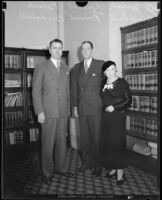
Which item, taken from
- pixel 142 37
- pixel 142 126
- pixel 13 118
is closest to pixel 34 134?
pixel 13 118

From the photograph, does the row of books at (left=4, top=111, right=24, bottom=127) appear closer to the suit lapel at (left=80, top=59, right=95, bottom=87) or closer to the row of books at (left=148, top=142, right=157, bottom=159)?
the suit lapel at (left=80, top=59, right=95, bottom=87)

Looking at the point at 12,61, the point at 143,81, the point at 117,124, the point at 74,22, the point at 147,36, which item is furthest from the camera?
the point at 74,22

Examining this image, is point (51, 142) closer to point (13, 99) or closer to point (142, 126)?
point (142, 126)

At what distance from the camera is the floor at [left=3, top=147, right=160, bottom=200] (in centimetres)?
246

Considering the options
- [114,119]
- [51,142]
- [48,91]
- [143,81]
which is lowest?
[51,142]

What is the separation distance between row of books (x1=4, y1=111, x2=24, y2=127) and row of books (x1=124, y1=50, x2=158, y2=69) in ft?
5.92

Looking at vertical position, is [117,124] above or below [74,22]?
below

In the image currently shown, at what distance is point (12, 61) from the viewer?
148 inches

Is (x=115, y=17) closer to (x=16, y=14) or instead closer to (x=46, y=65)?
(x=46, y=65)

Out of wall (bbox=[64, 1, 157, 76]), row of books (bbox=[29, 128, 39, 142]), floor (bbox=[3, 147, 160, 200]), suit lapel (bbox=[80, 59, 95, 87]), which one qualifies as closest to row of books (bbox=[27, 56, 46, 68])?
wall (bbox=[64, 1, 157, 76])

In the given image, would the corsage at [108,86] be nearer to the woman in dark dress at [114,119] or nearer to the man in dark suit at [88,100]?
the woman in dark dress at [114,119]

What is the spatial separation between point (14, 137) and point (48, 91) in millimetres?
1432

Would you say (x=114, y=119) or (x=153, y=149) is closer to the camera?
(x=114, y=119)

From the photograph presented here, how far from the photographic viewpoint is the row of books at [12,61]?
3730mm
